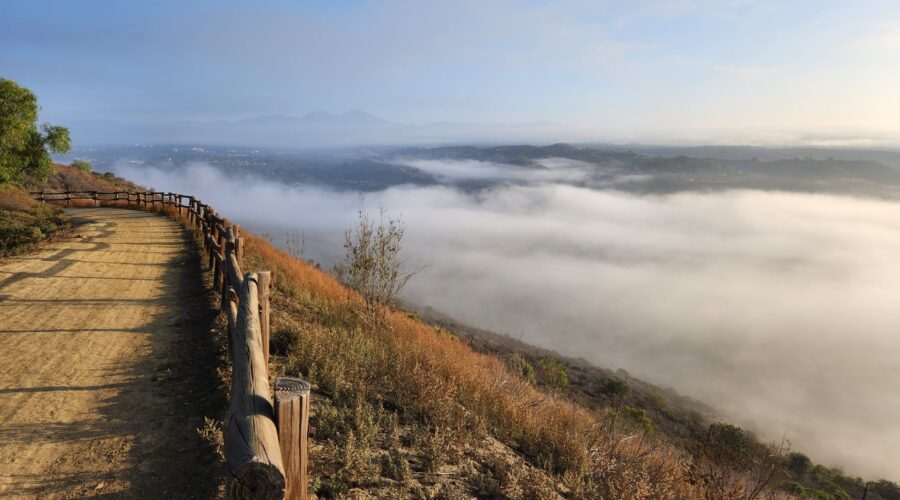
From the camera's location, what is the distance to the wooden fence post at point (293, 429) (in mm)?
2742

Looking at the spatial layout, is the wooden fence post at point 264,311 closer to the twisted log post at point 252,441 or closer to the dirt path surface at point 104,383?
the dirt path surface at point 104,383

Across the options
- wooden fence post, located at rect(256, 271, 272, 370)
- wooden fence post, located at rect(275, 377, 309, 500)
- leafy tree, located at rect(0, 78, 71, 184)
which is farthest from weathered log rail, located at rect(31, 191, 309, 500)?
leafy tree, located at rect(0, 78, 71, 184)

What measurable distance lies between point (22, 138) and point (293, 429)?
33082 millimetres

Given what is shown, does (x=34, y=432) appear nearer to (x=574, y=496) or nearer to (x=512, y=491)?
(x=512, y=491)

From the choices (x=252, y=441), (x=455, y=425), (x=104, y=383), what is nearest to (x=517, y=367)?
(x=455, y=425)

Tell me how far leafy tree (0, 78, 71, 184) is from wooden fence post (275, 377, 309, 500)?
101 ft

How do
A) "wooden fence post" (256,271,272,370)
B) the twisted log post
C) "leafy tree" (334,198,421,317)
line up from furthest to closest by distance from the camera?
1. "leafy tree" (334,198,421,317)
2. "wooden fence post" (256,271,272,370)
3. the twisted log post

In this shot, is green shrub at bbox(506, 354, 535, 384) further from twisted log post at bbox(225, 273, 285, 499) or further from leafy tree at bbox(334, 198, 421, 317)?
twisted log post at bbox(225, 273, 285, 499)

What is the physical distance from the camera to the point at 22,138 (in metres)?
25.1

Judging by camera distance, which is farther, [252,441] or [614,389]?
[614,389]

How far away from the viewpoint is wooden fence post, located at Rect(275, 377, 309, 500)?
2742 millimetres

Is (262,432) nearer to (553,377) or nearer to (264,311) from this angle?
(264,311)

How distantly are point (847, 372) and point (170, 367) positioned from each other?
Result: 210 metres

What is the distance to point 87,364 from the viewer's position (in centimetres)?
622
